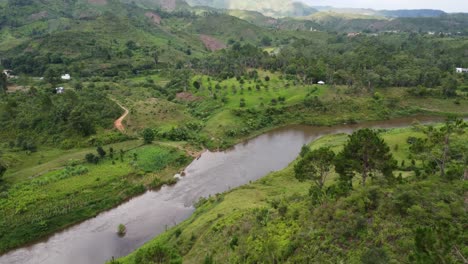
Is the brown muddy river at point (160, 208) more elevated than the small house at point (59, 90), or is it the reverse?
the small house at point (59, 90)

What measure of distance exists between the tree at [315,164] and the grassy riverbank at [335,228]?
7.03 feet

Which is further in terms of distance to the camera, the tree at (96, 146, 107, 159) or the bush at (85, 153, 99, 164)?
the tree at (96, 146, 107, 159)

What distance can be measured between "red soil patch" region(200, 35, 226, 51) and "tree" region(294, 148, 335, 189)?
148595 mm

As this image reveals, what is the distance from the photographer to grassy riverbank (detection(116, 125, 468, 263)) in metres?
20.2

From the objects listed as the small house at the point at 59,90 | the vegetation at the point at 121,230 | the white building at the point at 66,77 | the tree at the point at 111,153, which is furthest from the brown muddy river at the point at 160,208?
the white building at the point at 66,77

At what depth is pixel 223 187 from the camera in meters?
49.3

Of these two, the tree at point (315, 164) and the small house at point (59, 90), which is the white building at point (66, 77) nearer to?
the small house at point (59, 90)

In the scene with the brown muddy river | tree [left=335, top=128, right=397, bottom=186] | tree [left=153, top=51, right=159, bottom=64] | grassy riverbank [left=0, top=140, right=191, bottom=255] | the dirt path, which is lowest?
the brown muddy river

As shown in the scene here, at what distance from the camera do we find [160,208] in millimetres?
44688

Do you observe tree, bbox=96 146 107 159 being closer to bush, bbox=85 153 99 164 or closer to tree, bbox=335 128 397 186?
bush, bbox=85 153 99 164

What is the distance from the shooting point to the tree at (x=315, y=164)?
31281mm

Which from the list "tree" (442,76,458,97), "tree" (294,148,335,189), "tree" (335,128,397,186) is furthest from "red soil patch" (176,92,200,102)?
"tree" (442,76,458,97)

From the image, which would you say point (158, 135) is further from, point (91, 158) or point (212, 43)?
point (212, 43)

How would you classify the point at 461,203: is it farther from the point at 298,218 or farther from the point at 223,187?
the point at 223,187
